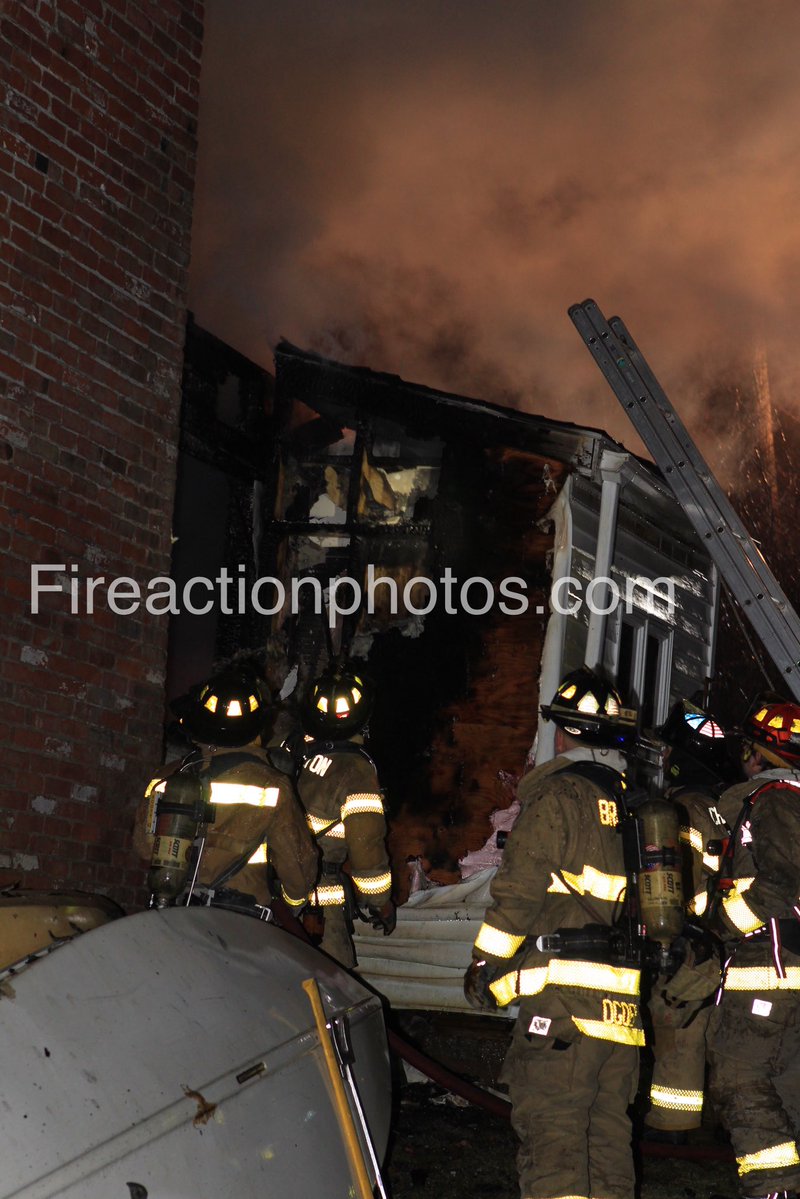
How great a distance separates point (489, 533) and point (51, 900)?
577 centimetres

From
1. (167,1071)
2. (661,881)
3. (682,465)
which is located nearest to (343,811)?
(661,881)

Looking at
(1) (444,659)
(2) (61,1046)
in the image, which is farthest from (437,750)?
(2) (61,1046)

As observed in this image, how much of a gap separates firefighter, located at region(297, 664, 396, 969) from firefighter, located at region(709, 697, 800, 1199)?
1.87 meters

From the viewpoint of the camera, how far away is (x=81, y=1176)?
8.54 feet

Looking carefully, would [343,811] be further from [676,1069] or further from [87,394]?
[87,394]

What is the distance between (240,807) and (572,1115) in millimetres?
1741

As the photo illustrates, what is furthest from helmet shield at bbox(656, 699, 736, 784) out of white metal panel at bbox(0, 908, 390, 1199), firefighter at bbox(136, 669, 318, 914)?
white metal panel at bbox(0, 908, 390, 1199)

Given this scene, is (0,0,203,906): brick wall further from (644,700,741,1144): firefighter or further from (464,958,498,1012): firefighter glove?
(644,700,741,1144): firefighter

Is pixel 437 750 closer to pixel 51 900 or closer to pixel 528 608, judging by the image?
pixel 528 608

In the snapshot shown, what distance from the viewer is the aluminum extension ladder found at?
7543 mm

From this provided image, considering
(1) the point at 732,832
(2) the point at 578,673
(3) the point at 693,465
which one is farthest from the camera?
(3) the point at 693,465

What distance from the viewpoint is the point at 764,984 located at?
5.07m

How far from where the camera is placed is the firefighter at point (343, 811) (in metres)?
6.42

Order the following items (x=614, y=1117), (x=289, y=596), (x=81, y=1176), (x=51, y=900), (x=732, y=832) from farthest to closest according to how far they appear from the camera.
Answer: (x=289, y=596) < (x=732, y=832) < (x=614, y=1117) < (x=51, y=900) < (x=81, y=1176)
